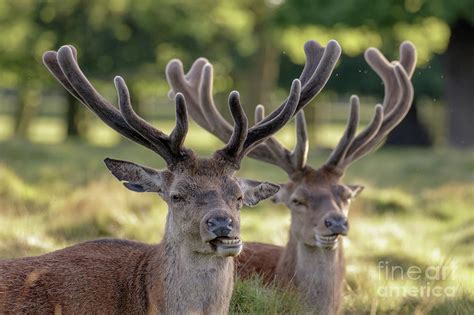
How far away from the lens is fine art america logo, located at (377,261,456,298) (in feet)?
23.0

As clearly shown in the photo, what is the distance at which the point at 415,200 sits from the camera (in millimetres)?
13672

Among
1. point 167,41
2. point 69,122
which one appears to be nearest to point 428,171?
point 167,41

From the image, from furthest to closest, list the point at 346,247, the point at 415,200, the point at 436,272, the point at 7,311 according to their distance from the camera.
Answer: the point at 415,200
the point at 346,247
the point at 436,272
the point at 7,311

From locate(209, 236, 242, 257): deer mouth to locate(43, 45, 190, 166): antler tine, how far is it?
0.64 metres

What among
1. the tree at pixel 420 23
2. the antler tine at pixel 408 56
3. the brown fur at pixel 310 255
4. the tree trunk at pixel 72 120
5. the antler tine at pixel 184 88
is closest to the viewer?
the brown fur at pixel 310 255

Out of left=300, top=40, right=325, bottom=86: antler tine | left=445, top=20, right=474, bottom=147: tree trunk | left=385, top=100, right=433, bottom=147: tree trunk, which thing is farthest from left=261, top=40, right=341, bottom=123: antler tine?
left=385, top=100, right=433, bottom=147: tree trunk

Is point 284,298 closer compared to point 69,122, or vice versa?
point 284,298

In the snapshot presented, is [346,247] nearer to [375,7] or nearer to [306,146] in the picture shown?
[306,146]

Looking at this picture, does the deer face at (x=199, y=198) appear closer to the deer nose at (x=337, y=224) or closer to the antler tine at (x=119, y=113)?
the antler tine at (x=119, y=113)

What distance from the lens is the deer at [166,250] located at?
4777 mm

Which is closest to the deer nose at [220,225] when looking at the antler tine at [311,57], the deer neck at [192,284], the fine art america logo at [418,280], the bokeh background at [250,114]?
the deer neck at [192,284]

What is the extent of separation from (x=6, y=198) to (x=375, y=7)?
1139 cm

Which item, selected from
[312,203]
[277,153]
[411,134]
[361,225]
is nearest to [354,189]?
[312,203]

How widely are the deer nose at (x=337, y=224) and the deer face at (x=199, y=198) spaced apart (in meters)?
1.12
